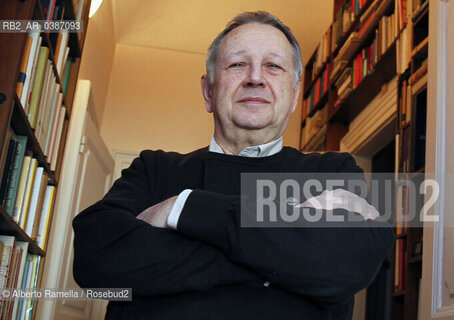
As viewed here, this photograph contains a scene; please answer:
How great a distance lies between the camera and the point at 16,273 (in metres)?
2.17

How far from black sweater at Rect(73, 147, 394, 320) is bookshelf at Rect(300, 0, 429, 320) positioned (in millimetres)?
1797

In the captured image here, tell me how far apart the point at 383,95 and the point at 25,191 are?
8.08ft

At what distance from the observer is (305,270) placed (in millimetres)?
993

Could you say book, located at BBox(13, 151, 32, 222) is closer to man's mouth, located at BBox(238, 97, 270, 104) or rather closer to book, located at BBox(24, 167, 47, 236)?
book, located at BBox(24, 167, 47, 236)

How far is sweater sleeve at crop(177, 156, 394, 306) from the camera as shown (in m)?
0.99

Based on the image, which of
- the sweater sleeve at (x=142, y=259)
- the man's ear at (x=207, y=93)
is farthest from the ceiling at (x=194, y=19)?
the sweater sleeve at (x=142, y=259)

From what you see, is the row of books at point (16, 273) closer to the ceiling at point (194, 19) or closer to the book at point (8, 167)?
the book at point (8, 167)

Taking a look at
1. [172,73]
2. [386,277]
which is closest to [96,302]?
[386,277]

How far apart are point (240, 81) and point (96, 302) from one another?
2935mm

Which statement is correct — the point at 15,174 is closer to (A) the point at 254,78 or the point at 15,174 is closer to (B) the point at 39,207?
(B) the point at 39,207

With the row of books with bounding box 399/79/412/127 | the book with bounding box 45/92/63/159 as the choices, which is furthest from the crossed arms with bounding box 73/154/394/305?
the row of books with bounding box 399/79/412/127

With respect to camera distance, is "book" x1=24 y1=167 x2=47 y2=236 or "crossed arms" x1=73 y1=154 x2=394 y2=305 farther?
"book" x1=24 y1=167 x2=47 y2=236

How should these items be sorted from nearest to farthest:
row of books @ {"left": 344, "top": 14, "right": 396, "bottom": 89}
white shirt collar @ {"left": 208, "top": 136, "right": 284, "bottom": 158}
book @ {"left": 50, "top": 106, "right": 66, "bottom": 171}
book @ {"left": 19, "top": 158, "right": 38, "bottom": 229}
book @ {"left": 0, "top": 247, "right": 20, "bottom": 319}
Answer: white shirt collar @ {"left": 208, "top": 136, "right": 284, "bottom": 158}, book @ {"left": 0, "top": 247, "right": 20, "bottom": 319}, book @ {"left": 19, "top": 158, "right": 38, "bottom": 229}, book @ {"left": 50, "top": 106, "right": 66, "bottom": 171}, row of books @ {"left": 344, "top": 14, "right": 396, "bottom": 89}

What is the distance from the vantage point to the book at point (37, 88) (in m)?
2.10
